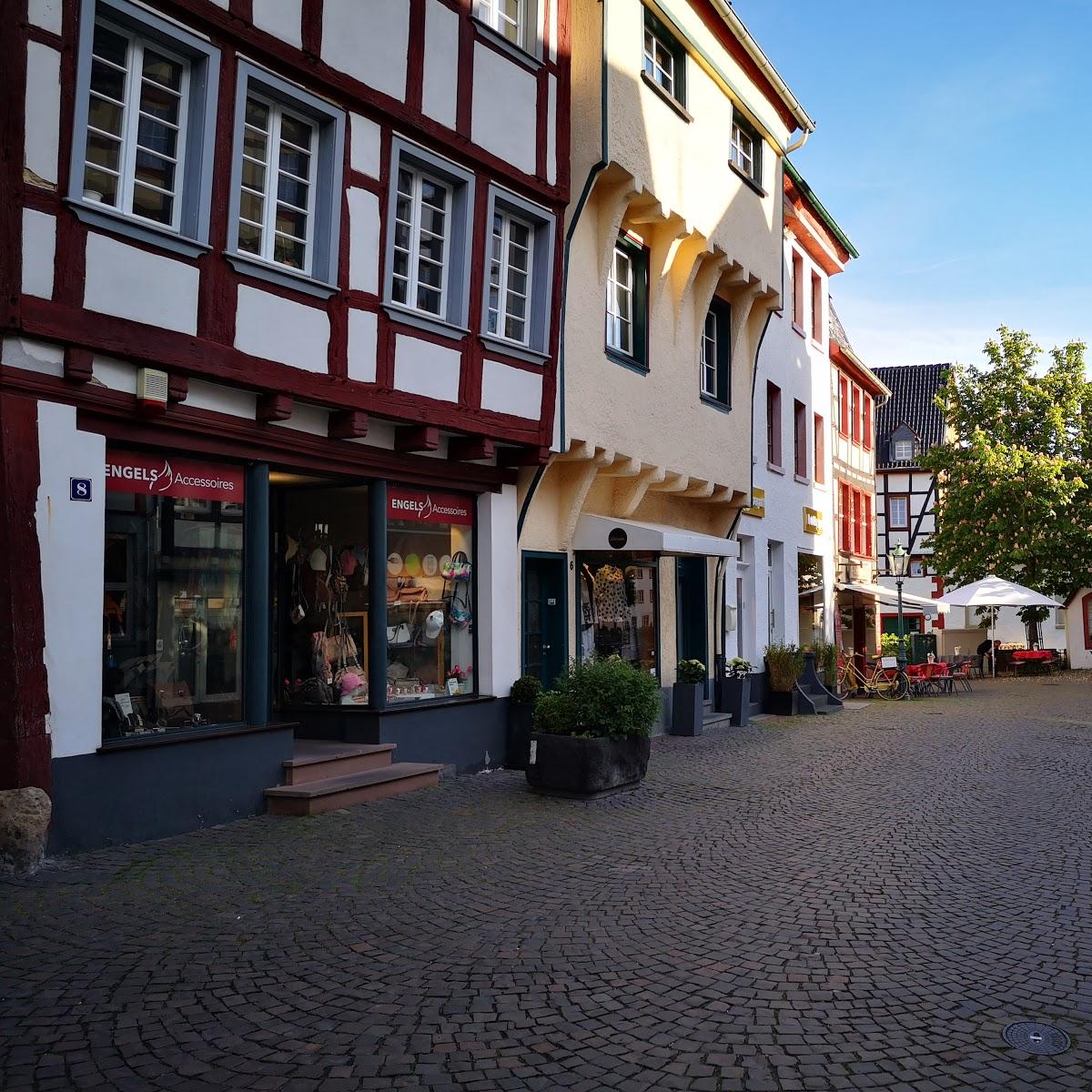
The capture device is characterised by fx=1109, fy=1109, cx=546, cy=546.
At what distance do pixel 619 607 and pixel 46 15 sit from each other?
10.4 m

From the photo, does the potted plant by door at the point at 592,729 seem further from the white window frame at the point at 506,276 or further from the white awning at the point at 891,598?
the white awning at the point at 891,598

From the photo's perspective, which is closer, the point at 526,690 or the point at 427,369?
the point at 427,369

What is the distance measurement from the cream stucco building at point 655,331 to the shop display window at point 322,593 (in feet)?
8.15

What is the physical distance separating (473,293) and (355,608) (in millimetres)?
3480

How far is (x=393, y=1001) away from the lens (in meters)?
5.06

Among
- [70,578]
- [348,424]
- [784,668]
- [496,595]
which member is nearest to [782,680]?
[784,668]

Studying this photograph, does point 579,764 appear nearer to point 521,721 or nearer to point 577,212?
point 521,721

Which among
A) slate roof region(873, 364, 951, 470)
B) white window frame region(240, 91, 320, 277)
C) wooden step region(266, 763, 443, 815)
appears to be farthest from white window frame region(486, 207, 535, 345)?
slate roof region(873, 364, 951, 470)

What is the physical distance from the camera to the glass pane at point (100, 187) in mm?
7930

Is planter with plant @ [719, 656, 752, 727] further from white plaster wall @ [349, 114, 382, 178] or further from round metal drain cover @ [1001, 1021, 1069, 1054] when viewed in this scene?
round metal drain cover @ [1001, 1021, 1069, 1054]

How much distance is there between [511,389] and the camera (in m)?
12.0

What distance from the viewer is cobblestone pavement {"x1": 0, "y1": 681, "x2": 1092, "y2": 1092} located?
4.39 meters

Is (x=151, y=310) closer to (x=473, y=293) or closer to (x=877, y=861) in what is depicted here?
(x=473, y=293)

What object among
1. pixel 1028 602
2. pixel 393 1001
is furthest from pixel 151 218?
pixel 1028 602
